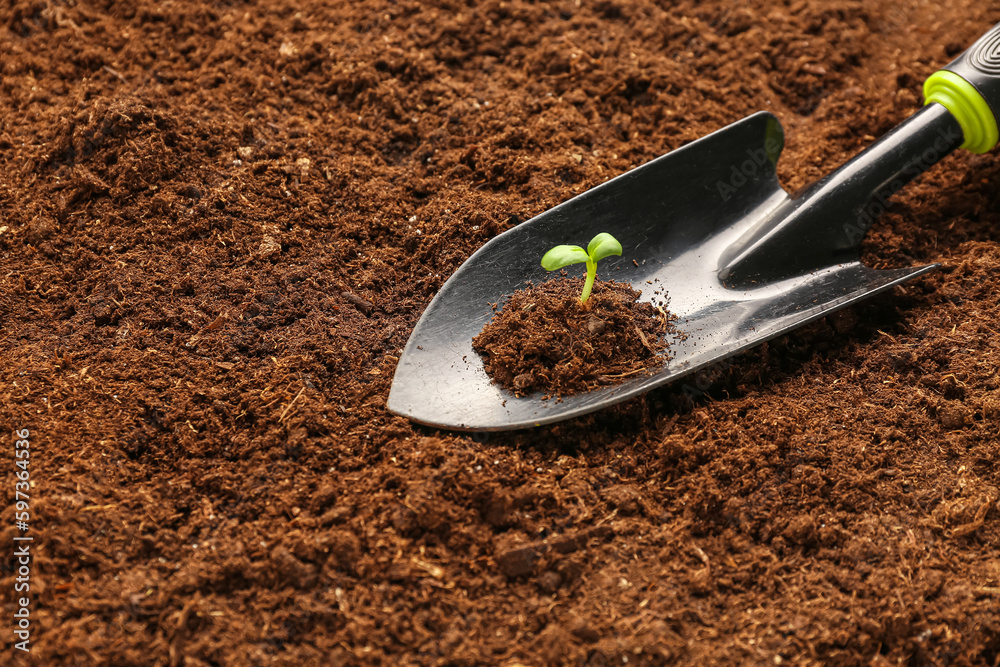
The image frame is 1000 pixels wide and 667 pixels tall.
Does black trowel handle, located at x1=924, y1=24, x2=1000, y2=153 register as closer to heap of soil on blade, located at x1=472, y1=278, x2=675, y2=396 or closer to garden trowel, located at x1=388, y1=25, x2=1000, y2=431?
garden trowel, located at x1=388, y1=25, x2=1000, y2=431

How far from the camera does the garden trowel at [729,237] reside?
1.64 metres

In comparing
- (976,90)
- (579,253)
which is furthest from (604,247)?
(976,90)

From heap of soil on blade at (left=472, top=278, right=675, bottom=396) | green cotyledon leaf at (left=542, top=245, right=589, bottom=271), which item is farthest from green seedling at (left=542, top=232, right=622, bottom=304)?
heap of soil on blade at (left=472, top=278, right=675, bottom=396)

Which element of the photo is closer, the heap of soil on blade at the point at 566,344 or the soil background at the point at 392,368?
the soil background at the point at 392,368

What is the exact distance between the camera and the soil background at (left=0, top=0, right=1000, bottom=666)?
131 centimetres

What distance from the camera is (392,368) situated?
1623mm

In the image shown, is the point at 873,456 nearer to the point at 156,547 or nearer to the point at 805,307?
the point at 805,307

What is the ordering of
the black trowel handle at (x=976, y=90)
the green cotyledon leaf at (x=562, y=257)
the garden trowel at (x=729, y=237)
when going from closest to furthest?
1. the green cotyledon leaf at (x=562, y=257)
2. the garden trowel at (x=729, y=237)
3. the black trowel handle at (x=976, y=90)

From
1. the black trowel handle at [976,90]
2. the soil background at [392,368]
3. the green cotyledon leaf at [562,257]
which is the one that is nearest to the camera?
the soil background at [392,368]

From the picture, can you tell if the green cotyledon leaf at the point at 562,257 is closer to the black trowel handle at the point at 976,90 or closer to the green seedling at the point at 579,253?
the green seedling at the point at 579,253

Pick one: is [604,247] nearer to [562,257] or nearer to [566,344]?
[562,257]

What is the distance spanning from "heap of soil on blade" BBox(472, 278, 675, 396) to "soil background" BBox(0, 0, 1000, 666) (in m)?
0.11

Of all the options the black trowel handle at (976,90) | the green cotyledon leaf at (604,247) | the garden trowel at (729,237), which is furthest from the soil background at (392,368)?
the green cotyledon leaf at (604,247)

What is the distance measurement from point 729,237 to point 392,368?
953 mm
